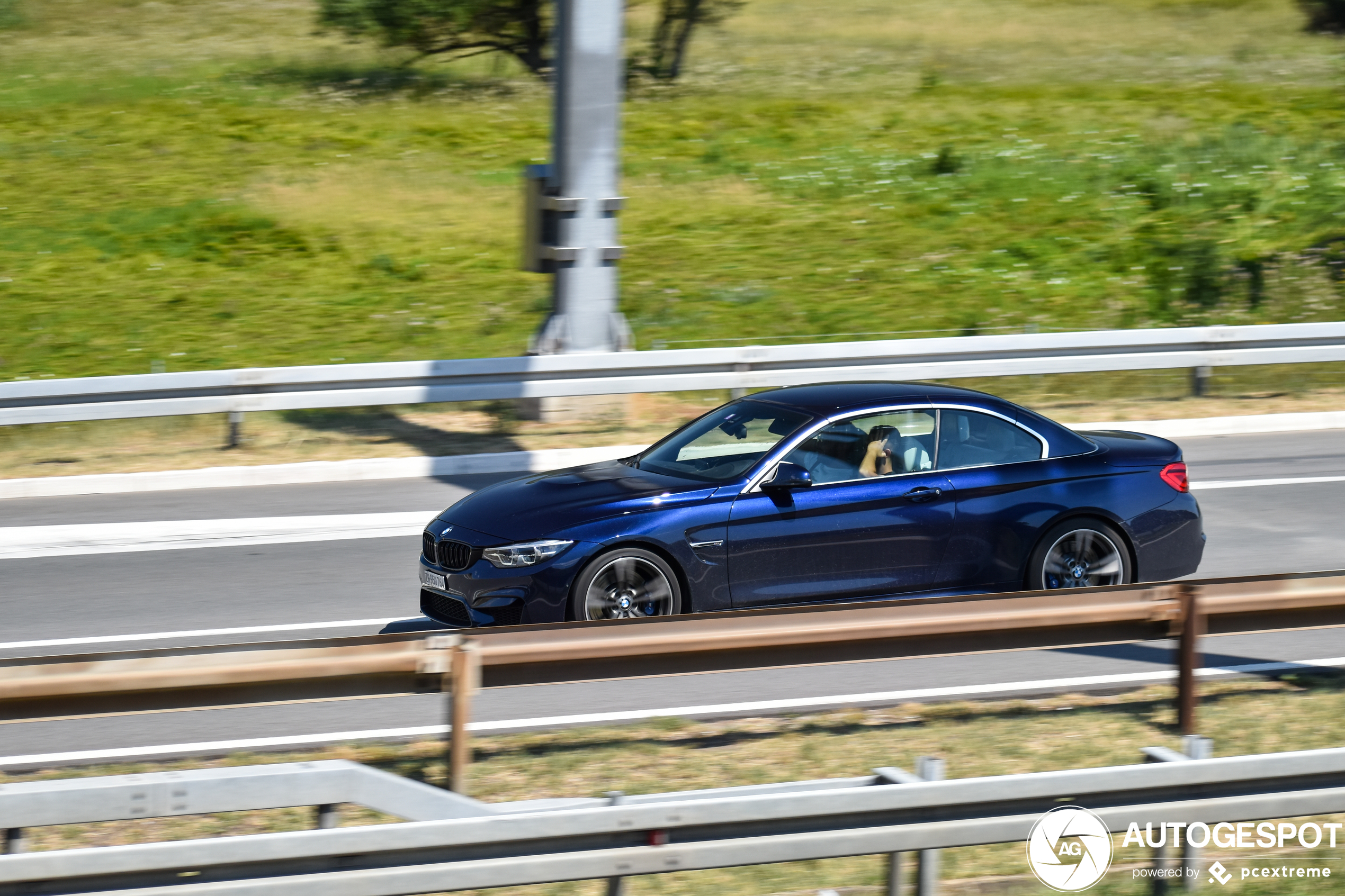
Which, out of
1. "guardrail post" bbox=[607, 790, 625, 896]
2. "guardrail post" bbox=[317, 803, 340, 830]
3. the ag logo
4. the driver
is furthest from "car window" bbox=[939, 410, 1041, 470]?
"guardrail post" bbox=[317, 803, 340, 830]

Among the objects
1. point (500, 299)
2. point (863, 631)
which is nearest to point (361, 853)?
point (863, 631)

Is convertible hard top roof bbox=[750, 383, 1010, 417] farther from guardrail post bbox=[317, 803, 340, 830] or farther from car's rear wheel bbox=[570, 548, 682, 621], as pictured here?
guardrail post bbox=[317, 803, 340, 830]

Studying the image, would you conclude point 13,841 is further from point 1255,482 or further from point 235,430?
point 1255,482

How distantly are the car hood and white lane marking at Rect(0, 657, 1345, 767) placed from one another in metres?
1.07

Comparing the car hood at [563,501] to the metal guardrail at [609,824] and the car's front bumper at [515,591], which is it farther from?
the metal guardrail at [609,824]

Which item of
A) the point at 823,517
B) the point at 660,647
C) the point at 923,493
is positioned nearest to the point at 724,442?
the point at 823,517

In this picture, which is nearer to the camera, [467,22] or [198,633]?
[198,633]

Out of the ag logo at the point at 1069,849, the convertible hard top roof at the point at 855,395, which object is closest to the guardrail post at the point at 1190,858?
the ag logo at the point at 1069,849

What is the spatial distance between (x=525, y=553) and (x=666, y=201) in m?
17.8

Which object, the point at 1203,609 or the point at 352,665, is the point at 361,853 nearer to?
the point at 352,665

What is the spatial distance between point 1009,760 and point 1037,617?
63cm

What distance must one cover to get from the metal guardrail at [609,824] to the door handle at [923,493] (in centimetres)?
352

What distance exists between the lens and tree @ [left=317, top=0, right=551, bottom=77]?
30.7 metres

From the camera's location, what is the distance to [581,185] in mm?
14047
